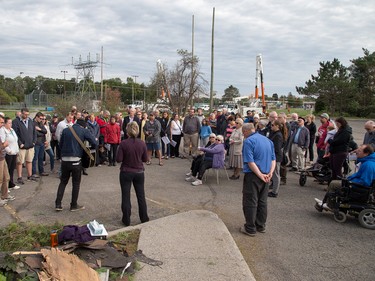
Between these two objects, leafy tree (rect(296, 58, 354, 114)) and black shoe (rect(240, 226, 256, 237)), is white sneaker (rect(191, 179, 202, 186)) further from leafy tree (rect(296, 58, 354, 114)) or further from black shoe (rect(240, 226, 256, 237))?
leafy tree (rect(296, 58, 354, 114))

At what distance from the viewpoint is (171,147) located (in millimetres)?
13930

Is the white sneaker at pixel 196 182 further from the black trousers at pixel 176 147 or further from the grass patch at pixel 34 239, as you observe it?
the black trousers at pixel 176 147

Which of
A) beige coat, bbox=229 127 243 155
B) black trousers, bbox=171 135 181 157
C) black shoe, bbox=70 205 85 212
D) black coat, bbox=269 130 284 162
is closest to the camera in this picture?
black shoe, bbox=70 205 85 212

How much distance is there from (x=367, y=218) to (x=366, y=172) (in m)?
0.82

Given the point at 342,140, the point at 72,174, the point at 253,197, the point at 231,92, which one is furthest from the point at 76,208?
the point at 231,92

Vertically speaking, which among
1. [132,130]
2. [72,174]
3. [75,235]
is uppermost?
[132,130]

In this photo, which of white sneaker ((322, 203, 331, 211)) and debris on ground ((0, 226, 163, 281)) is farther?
white sneaker ((322, 203, 331, 211))

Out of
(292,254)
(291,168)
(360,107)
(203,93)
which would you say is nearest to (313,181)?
(291,168)

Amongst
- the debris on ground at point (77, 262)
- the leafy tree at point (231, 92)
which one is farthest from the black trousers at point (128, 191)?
the leafy tree at point (231, 92)

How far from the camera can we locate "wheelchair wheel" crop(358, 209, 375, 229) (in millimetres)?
5961

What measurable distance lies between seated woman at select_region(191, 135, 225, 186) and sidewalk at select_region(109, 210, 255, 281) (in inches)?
123

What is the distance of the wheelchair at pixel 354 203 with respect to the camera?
6012mm

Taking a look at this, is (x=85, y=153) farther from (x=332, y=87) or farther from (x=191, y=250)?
(x=332, y=87)

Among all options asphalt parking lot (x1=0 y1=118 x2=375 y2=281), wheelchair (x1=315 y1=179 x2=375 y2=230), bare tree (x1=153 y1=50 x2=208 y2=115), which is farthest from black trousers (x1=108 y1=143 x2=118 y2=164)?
bare tree (x1=153 y1=50 x2=208 y2=115)
